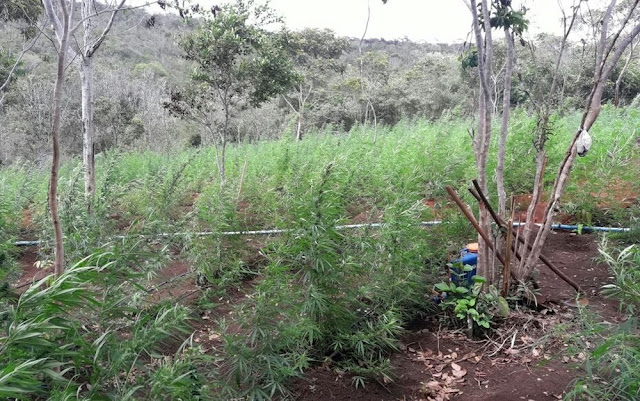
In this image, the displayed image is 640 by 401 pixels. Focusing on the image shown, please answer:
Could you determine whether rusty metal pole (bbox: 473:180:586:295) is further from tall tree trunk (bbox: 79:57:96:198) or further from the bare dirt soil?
tall tree trunk (bbox: 79:57:96:198)

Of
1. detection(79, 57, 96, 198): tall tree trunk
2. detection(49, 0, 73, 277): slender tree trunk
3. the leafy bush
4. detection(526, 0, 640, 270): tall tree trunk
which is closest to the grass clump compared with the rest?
detection(526, 0, 640, 270): tall tree trunk

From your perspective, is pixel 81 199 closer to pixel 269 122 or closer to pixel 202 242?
pixel 202 242

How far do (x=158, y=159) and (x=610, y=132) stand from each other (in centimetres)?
772

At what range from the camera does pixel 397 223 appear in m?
3.38

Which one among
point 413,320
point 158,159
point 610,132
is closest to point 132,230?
point 413,320

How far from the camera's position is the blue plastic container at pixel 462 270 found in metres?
3.60

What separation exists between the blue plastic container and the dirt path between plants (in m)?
0.38

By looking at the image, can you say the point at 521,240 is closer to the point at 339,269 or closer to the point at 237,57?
the point at 339,269

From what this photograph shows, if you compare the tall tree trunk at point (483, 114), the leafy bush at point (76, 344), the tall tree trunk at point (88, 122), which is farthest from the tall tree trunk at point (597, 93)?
the tall tree trunk at point (88, 122)

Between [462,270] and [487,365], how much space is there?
74cm

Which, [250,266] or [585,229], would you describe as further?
[585,229]

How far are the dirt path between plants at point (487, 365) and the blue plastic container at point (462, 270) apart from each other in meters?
0.38

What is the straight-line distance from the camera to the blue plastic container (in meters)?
3.60

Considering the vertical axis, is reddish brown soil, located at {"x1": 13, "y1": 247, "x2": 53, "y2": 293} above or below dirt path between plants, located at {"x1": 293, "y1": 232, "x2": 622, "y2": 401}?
below
